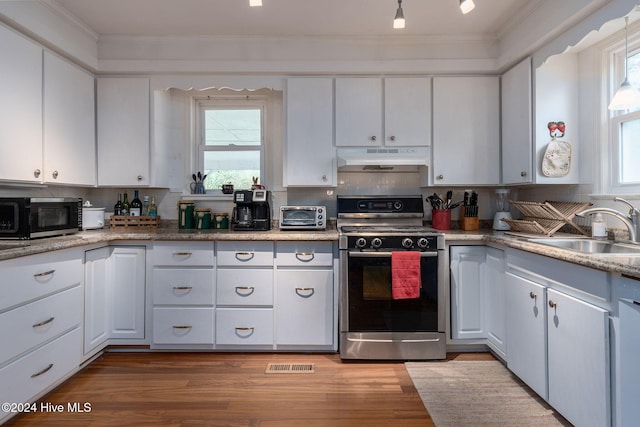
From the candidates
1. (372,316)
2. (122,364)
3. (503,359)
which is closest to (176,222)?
(122,364)

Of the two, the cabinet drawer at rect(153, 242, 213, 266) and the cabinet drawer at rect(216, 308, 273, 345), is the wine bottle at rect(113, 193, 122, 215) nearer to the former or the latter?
the cabinet drawer at rect(153, 242, 213, 266)

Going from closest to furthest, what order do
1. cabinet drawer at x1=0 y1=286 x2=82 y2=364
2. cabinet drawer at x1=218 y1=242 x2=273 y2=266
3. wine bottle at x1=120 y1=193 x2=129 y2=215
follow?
1. cabinet drawer at x1=0 y1=286 x2=82 y2=364
2. cabinet drawer at x1=218 y1=242 x2=273 y2=266
3. wine bottle at x1=120 y1=193 x2=129 y2=215

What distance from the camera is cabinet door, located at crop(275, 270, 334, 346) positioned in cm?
252

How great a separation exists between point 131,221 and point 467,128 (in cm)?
305

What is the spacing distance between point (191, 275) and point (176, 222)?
845 millimetres

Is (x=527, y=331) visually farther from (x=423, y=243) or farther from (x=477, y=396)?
Result: (x=423, y=243)

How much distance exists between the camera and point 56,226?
2.29 m

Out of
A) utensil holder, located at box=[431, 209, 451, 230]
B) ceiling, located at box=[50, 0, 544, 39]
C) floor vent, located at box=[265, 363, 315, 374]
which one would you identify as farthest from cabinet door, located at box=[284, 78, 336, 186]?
floor vent, located at box=[265, 363, 315, 374]

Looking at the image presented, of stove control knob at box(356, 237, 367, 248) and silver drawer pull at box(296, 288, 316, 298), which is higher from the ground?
stove control knob at box(356, 237, 367, 248)

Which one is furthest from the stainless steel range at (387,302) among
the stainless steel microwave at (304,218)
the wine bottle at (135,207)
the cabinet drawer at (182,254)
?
the wine bottle at (135,207)

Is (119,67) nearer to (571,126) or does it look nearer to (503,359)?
(571,126)

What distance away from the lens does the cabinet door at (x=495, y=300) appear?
235 cm

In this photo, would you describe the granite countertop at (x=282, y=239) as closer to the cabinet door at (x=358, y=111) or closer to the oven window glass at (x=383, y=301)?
the oven window glass at (x=383, y=301)

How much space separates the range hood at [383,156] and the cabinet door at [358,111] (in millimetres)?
67
